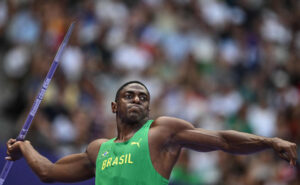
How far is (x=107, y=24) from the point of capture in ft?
39.8

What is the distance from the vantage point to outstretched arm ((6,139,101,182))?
261 inches

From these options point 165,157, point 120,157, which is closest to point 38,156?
point 120,157

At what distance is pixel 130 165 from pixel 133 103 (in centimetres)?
72

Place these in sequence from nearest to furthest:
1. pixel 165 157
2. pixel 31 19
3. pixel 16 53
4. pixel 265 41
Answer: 1. pixel 165 157
2. pixel 16 53
3. pixel 31 19
4. pixel 265 41

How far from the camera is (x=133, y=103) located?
6.25m

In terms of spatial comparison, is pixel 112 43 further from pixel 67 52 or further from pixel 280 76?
pixel 280 76

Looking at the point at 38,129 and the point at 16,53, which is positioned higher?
the point at 16,53

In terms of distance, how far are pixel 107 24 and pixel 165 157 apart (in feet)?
21.7

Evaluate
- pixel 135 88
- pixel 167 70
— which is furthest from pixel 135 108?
pixel 167 70

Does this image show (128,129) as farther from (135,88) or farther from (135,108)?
(135,88)

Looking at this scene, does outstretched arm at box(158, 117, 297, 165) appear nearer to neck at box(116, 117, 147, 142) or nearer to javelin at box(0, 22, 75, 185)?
neck at box(116, 117, 147, 142)

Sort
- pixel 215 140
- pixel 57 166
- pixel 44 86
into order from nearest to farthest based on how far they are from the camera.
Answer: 1. pixel 215 140
2. pixel 44 86
3. pixel 57 166

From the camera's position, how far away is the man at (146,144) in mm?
5706

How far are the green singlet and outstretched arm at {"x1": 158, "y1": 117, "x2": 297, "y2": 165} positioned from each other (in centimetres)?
30
